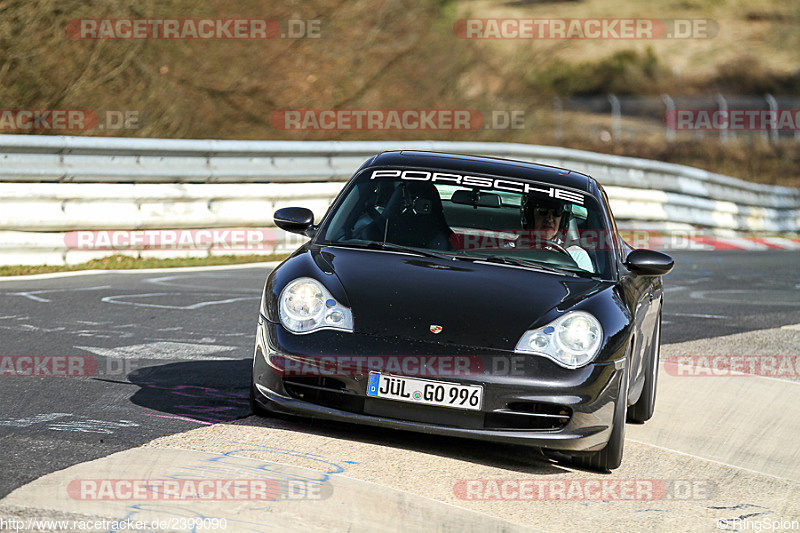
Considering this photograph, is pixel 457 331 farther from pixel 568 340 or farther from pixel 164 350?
pixel 164 350

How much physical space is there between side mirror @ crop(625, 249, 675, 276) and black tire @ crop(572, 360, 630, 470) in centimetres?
97

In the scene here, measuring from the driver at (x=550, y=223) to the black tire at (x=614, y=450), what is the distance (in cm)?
95

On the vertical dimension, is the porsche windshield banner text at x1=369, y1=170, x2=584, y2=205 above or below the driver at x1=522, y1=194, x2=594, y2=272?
above

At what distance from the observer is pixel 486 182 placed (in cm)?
677

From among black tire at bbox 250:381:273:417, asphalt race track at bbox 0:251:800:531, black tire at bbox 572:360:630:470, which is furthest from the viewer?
black tire at bbox 250:381:273:417

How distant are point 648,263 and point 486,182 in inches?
40.0

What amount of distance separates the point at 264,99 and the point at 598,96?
40.2m

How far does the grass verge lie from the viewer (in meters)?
11.2

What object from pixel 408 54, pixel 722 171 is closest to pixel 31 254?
pixel 408 54

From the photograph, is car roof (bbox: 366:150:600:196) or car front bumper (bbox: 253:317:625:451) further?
car roof (bbox: 366:150:600:196)

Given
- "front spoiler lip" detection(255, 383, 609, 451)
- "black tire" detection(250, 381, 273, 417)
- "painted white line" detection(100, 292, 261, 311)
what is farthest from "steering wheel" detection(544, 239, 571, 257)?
"painted white line" detection(100, 292, 261, 311)

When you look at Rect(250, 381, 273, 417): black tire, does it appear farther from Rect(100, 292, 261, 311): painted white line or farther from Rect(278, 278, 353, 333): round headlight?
Rect(100, 292, 261, 311): painted white line

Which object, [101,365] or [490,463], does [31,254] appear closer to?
[101,365]

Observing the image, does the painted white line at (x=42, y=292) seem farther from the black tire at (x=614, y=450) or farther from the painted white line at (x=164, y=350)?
the black tire at (x=614, y=450)
